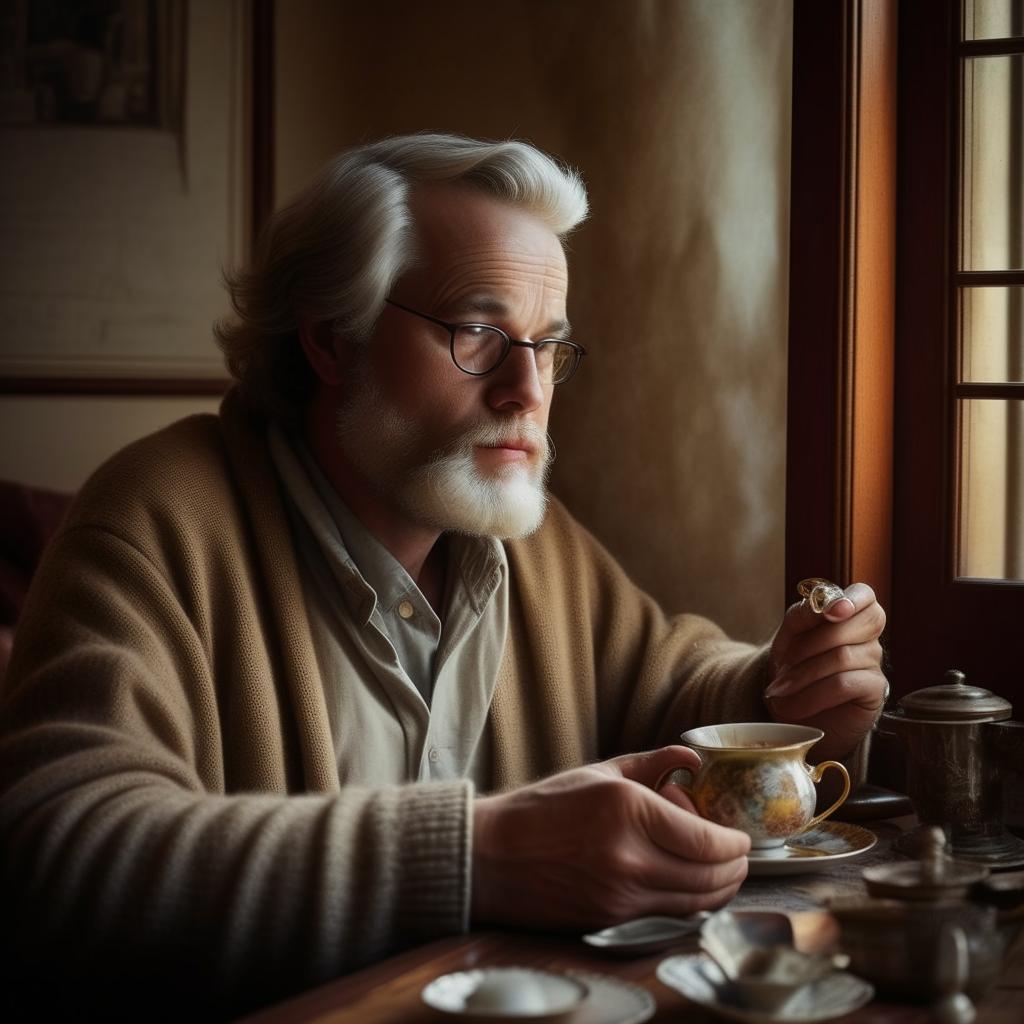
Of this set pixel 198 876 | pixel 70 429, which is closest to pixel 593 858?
pixel 198 876

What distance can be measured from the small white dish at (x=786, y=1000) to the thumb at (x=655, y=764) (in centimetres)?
38

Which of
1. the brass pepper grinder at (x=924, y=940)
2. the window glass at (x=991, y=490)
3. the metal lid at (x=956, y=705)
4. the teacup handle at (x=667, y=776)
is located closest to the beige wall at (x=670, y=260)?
the window glass at (x=991, y=490)

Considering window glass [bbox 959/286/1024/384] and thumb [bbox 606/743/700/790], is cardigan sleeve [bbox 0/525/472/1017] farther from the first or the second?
window glass [bbox 959/286/1024/384]

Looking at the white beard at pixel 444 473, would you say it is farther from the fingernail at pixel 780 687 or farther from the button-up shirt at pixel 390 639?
the fingernail at pixel 780 687

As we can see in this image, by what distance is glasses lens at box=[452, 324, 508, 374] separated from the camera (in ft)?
6.19

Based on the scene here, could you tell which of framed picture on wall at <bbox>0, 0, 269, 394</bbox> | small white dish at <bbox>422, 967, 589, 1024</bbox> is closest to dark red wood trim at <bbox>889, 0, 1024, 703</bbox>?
small white dish at <bbox>422, 967, 589, 1024</bbox>

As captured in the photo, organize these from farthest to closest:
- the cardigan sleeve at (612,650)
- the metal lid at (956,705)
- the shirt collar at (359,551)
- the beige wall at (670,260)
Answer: the beige wall at (670,260) → the cardigan sleeve at (612,650) → the shirt collar at (359,551) → the metal lid at (956,705)

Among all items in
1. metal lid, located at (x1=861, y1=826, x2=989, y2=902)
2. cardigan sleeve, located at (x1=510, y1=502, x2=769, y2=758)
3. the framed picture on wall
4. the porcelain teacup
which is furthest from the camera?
the framed picture on wall

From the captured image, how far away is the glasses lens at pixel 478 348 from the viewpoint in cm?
189

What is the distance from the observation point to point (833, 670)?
68.9 inches

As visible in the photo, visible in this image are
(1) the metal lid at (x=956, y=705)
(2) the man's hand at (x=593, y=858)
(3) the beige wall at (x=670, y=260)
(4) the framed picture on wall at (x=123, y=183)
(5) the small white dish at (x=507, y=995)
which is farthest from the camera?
A: (4) the framed picture on wall at (x=123, y=183)

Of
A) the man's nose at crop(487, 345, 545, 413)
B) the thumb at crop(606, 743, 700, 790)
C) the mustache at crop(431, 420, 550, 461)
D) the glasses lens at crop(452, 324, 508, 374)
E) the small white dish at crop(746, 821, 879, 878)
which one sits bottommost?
the small white dish at crop(746, 821, 879, 878)

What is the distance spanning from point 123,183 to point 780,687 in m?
2.10

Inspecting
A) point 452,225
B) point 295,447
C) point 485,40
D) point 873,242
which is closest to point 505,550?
point 295,447
